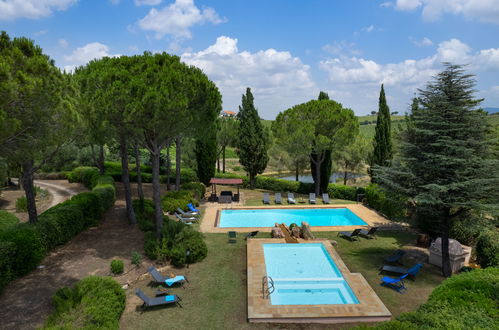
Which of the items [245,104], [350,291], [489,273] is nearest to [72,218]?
[350,291]

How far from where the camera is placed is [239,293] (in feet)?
38.8

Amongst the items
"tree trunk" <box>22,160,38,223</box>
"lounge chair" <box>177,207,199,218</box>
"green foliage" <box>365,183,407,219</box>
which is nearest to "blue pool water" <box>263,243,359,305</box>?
"lounge chair" <box>177,207,199,218</box>

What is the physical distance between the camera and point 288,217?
957 inches

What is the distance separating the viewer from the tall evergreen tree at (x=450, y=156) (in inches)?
469

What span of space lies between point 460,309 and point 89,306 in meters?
10.2

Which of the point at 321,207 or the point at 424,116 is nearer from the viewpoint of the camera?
the point at 424,116

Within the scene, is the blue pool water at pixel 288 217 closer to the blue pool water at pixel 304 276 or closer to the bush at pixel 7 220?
the blue pool water at pixel 304 276

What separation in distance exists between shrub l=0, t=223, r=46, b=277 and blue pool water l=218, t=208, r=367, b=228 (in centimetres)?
1122

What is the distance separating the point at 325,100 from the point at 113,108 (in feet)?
71.8

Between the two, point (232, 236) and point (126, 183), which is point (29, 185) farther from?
point (232, 236)

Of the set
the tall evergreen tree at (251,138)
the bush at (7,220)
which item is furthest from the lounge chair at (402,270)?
the tall evergreen tree at (251,138)

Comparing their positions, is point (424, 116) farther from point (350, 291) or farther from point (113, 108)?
point (113, 108)

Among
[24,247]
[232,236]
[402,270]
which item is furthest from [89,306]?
[402,270]

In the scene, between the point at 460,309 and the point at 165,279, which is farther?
the point at 165,279
